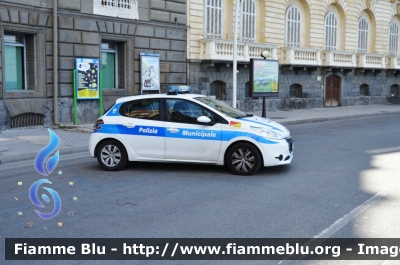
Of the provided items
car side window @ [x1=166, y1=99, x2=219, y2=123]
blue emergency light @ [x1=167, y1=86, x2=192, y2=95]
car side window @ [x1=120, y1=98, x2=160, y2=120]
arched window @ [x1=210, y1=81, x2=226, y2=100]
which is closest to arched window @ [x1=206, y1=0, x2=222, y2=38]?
arched window @ [x1=210, y1=81, x2=226, y2=100]

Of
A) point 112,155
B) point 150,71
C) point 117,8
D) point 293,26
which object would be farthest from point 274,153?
point 293,26

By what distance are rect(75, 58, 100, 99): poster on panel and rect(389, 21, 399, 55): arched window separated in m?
26.0

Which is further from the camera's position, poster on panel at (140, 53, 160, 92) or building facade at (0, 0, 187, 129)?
poster on panel at (140, 53, 160, 92)

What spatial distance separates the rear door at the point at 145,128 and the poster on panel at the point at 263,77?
500 inches

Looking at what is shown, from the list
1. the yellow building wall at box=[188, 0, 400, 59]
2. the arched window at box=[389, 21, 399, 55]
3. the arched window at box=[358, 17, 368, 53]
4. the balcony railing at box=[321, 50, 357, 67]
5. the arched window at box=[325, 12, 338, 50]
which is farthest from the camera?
the arched window at box=[389, 21, 399, 55]

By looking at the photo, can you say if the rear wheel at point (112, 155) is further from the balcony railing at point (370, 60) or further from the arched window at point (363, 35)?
the arched window at point (363, 35)

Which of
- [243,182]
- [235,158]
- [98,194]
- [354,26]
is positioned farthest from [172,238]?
[354,26]

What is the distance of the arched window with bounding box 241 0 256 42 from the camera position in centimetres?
2744

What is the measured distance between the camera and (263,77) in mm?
23234

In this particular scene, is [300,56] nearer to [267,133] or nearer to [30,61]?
[30,61]

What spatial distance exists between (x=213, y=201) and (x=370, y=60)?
30501 mm

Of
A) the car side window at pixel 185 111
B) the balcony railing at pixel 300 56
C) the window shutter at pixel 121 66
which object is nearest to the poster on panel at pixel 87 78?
the window shutter at pixel 121 66

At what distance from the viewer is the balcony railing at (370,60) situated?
34.5 metres

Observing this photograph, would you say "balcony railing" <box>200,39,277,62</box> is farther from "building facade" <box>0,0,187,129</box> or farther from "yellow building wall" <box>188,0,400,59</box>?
"building facade" <box>0,0,187,129</box>
